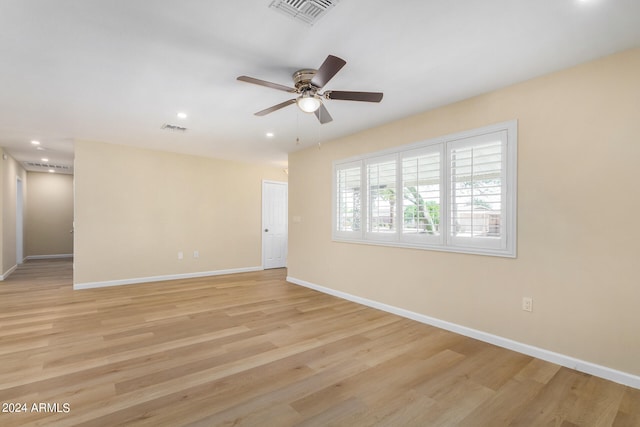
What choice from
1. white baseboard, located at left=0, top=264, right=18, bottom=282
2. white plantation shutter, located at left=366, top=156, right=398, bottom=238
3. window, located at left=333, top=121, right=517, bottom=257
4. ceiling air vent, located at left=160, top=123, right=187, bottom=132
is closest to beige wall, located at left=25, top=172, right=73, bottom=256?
Result: white baseboard, located at left=0, top=264, right=18, bottom=282

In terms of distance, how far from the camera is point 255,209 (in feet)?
23.7

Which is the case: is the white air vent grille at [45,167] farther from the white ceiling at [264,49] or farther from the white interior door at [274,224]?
the white interior door at [274,224]

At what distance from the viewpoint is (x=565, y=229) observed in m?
2.63

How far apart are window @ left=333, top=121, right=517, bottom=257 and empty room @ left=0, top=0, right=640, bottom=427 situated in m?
0.02

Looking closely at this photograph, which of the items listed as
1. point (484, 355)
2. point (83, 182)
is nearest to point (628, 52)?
point (484, 355)

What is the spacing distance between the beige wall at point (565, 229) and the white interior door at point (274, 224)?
14.6 feet

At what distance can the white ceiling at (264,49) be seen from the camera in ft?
6.34

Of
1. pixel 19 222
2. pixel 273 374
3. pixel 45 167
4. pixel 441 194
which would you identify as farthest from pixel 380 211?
pixel 19 222

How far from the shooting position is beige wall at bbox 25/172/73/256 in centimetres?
872

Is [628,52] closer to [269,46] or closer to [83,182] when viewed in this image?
[269,46]

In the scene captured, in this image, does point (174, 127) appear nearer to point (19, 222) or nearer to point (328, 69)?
point (328, 69)

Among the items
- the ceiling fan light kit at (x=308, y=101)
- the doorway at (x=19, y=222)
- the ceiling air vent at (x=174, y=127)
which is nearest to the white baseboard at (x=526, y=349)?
the ceiling fan light kit at (x=308, y=101)

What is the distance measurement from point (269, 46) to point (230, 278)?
194 inches

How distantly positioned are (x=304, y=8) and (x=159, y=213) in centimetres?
Result: 525
